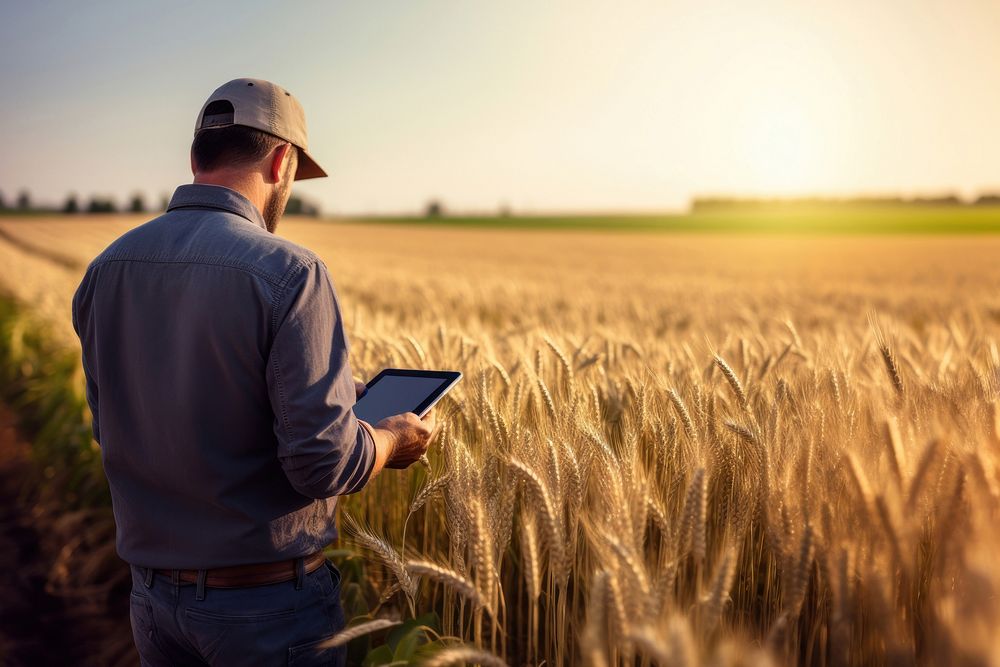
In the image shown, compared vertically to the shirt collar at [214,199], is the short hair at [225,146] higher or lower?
higher

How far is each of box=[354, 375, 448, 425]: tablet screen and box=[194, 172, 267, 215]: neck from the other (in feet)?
1.99

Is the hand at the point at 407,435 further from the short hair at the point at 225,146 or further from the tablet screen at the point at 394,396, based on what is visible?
the short hair at the point at 225,146

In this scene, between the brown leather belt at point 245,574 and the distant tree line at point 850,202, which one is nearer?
the brown leather belt at point 245,574

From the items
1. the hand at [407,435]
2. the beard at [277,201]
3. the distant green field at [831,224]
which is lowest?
the distant green field at [831,224]

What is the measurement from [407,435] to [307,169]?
779mm

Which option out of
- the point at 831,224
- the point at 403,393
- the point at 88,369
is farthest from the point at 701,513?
the point at 831,224

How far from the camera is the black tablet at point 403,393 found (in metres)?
1.96

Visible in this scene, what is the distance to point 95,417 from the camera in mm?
1913

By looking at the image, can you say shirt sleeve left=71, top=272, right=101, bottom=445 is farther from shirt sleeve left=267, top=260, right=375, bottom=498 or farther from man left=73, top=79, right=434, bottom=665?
shirt sleeve left=267, top=260, right=375, bottom=498

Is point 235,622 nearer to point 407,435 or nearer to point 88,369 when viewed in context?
point 407,435

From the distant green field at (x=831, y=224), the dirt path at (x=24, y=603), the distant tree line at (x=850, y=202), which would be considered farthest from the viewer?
the distant tree line at (x=850, y=202)

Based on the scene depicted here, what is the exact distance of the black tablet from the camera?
6.43ft

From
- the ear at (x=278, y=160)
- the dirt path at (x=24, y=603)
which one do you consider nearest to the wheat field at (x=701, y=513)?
the ear at (x=278, y=160)

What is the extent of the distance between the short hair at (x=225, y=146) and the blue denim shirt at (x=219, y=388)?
70 millimetres
